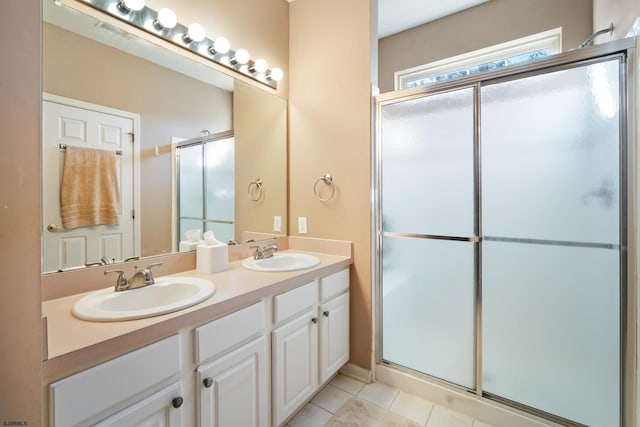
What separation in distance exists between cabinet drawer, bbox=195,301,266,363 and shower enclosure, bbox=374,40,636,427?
0.96 metres

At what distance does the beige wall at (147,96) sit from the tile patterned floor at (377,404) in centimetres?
126

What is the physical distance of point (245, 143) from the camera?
2010 mm

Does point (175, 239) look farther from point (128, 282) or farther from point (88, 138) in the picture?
point (88, 138)

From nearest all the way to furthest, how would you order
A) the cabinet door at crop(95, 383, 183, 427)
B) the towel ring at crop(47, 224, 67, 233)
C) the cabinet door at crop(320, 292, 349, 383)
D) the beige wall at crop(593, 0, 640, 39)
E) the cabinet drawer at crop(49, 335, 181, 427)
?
the cabinet drawer at crop(49, 335, 181, 427) < the cabinet door at crop(95, 383, 183, 427) < the towel ring at crop(47, 224, 67, 233) < the beige wall at crop(593, 0, 640, 39) < the cabinet door at crop(320, 292, 349, 383)

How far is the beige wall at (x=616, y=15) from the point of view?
133cm

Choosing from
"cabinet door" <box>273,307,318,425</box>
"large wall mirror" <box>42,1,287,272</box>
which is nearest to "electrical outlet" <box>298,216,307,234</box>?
"large wall mirror" <box>42,1,287,272</box>

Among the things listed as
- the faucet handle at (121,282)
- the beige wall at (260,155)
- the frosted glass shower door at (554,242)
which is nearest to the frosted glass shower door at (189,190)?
the beige wall at (260,155)

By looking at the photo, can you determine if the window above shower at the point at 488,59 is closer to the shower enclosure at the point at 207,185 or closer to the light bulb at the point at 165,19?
the shower enclosure at the point at 207,185

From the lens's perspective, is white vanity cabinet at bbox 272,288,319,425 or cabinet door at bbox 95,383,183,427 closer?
cabinet door at bbox 95,383,183,427

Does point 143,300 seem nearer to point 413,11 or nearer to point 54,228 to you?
point 54,228

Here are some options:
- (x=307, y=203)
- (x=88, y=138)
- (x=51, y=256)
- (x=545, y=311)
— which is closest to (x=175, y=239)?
(x=51, y=256)

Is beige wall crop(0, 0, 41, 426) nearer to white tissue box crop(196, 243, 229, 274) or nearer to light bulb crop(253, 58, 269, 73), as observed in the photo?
white tissue box crop(196, 243, 229, 274)

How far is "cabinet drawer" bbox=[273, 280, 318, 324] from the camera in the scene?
1412 millimetres

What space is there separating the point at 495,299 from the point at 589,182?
0.73 m
